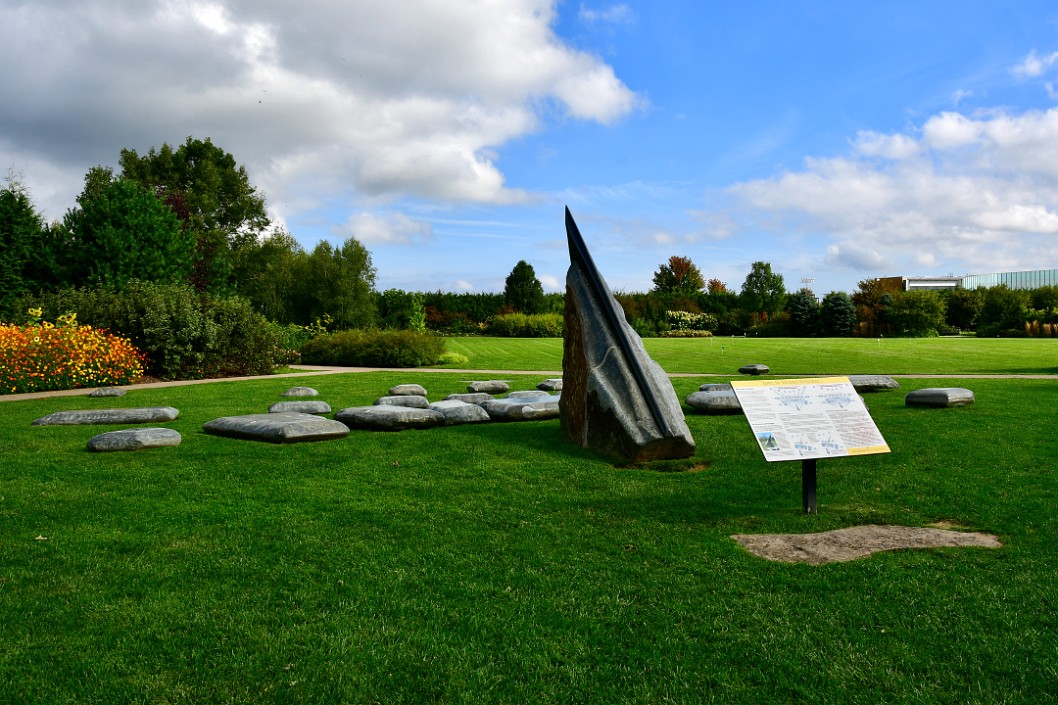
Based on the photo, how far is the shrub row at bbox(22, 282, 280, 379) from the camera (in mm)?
15953

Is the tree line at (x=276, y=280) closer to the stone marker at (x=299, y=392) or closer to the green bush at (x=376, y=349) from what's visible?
the green bush at (x=376, y=349)

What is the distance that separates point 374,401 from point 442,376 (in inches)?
187

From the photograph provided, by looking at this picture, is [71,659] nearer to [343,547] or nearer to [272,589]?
[272,589]

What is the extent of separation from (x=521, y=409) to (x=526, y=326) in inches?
1052

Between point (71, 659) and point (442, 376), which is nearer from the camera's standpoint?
point (71, 659)

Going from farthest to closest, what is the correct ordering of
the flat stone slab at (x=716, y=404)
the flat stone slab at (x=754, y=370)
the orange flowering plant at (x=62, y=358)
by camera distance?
the flat stone slab at (x=754, y=370)
the orange flowering plant at (x=62, y=358)
the flat stone slab at (x=716, y=404)

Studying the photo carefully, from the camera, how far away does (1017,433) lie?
8.52m

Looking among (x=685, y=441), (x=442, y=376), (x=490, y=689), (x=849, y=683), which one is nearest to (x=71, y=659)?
(x=490, y=689)

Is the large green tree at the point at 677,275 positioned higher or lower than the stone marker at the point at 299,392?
higher

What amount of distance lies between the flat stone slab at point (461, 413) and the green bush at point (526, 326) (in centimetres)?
2511

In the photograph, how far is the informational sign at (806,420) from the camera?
201 inches

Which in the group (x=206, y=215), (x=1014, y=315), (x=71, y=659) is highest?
(x=206, y=215)

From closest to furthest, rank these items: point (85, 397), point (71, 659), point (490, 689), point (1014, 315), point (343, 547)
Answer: point (490, 689) → point (71, 659) → point (343, 547) → point (85, 397) → point (1014, 315)

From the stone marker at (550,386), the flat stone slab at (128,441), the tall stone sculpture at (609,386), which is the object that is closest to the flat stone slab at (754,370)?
the stone marker at (550,386)
